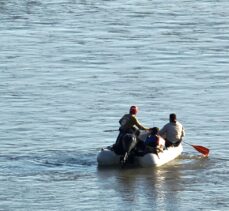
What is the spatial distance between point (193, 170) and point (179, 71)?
14.9 m

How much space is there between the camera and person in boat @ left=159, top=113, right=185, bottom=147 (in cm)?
3122

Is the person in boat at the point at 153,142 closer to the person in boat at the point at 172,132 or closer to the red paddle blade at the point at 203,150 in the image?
the person in boat at the point at 172,132

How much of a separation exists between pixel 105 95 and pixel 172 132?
32.0 feet

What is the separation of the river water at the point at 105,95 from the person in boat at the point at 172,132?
55 centimetres

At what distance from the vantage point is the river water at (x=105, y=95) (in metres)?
28.1

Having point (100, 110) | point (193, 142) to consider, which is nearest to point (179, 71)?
point (100, 110)

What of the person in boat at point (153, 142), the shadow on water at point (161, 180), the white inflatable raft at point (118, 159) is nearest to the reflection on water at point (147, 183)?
the shadow on water at point (161, 180)

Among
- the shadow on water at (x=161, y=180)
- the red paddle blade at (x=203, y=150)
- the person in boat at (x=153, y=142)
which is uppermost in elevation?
the person in boat at (x=153, y=142)

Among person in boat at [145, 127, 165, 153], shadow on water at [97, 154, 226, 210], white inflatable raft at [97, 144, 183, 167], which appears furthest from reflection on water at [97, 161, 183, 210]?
person in boat at [145, 127, 165, 153]

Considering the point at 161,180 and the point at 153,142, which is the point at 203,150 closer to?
the point at 153,142

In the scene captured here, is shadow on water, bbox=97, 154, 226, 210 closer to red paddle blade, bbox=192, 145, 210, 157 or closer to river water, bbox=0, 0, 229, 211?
river water, bbox=0, 0, 229, 211

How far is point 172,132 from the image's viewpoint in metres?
31.2

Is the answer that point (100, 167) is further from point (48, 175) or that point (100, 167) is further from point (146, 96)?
point (146, 96)

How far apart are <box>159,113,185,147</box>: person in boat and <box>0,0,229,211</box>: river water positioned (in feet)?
1.82
